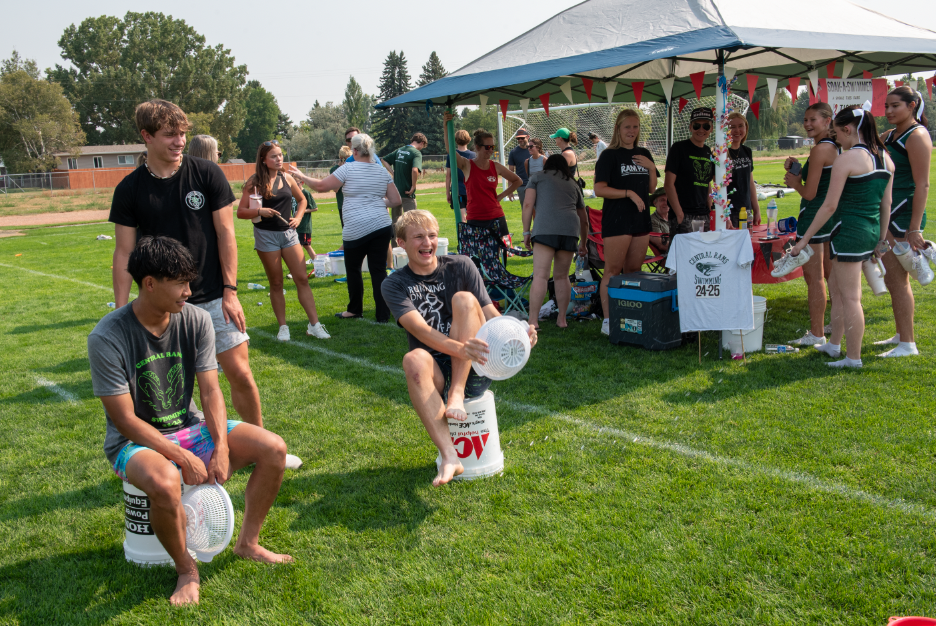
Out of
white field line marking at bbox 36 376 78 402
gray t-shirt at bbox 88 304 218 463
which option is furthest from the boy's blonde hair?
white field line marking at bbox 36 376 78 402

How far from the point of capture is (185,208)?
128 inches

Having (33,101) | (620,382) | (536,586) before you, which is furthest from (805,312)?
(33,101)

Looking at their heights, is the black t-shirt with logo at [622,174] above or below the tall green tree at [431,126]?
below

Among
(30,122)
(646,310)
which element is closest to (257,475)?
(646,310)

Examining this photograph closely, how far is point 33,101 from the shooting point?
178ft

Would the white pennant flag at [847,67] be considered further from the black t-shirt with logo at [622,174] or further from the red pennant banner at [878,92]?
the black t-shirt with logo at [622,174]

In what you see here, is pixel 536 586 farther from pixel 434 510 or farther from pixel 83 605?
pixel 83 605

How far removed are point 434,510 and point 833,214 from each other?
12.0ft

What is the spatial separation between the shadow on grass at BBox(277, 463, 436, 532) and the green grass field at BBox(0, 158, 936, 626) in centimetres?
1

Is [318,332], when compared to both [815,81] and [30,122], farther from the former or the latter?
[30,122]

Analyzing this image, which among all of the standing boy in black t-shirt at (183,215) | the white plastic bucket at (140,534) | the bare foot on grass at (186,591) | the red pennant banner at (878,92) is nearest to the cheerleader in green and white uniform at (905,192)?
the red pennant banner at (878,92)

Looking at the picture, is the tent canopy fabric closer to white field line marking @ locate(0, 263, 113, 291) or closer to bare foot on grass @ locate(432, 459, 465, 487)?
bare foot on grass @ locate(432, 459, 465, 487)

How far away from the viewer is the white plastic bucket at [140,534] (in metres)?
2.69

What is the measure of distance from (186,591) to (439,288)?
178 centimetres
